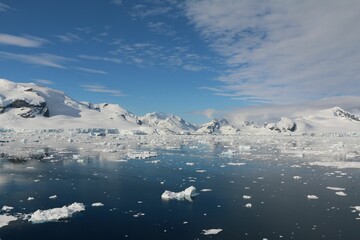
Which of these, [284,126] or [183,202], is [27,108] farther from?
[183,202]

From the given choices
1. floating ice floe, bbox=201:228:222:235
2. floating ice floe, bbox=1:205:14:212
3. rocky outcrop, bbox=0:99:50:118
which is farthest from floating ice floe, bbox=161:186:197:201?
rocky outcrop, bbox=0:99:50:118

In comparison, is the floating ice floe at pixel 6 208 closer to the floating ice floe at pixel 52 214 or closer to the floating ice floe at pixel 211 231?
the floating ice floe at pixel 52 214

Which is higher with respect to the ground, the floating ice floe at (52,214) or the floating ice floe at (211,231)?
the floating ice floe at (52,214)

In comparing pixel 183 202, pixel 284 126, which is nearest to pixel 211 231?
pixel 183 202

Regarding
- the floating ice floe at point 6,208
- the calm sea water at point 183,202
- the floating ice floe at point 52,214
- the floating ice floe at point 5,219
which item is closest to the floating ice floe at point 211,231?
the calm sea water at point 183,202

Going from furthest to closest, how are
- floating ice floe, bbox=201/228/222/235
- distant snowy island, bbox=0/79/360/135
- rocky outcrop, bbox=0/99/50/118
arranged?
rocky outcrop, bbox=0/99/50/118
distant snowy island, bbox=0/79/360/135
floating ice floe, bbox=201/228/222/235

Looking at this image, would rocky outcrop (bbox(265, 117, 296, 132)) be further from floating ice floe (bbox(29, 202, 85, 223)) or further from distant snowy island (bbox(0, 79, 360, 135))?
floating ice floe (bbox(29, 202, 85, 223))

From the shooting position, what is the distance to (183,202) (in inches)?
709

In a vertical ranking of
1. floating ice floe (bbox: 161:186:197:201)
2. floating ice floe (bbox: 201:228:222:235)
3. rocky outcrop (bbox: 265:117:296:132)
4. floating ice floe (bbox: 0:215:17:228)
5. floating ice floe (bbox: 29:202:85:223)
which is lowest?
floating ice floe (bbox: 201:228:222:235)

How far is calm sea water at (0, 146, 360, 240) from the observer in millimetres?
13500

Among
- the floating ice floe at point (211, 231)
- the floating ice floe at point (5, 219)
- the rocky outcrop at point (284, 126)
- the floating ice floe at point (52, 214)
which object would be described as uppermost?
the rocky outcrop at point (284, 126)

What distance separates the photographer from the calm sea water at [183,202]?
1350cm

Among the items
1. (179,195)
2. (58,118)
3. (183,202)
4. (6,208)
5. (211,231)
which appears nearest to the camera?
(211,231)

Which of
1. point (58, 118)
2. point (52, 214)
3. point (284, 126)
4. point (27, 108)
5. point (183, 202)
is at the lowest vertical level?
point (52, 214)
